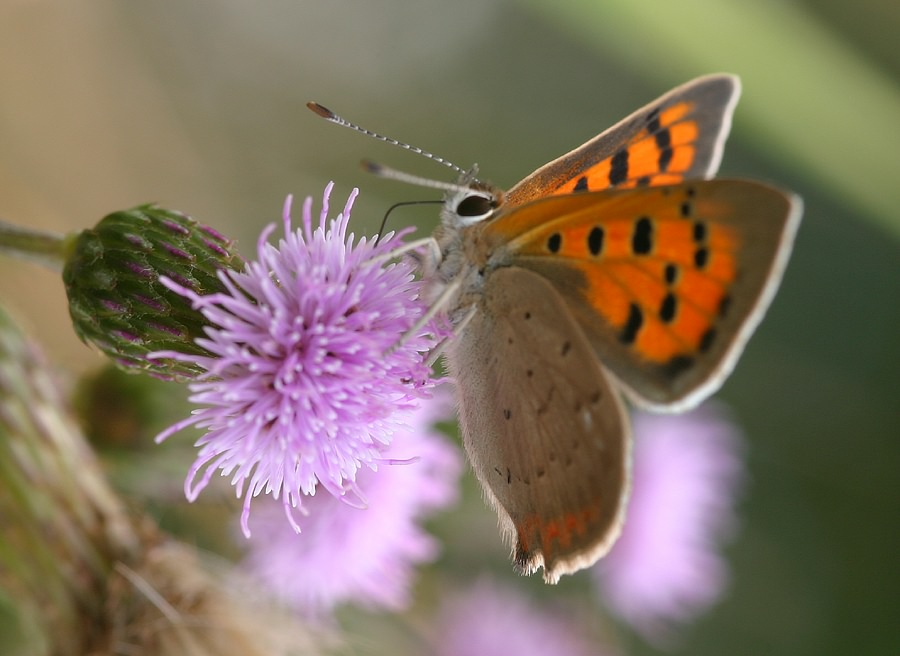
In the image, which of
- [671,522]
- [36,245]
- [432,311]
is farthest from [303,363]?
[671,522]

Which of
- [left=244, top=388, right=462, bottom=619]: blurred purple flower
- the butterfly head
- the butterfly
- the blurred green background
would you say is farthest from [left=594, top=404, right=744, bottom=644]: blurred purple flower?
the butterfly head

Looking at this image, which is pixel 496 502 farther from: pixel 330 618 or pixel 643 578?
pixel 643 578

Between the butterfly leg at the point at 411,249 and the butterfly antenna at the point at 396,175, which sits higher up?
the butterfly antenna at the point at 396,175

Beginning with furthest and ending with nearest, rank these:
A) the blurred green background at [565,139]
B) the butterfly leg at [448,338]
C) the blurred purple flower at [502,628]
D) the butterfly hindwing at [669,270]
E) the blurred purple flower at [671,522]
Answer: the blurred purple flower at [671,522]
the blurred purple flower at [502,628]
the blurred green background at [565,139]
the butterfly leg at [448,338]
the butterfly hindwing at [669,270]

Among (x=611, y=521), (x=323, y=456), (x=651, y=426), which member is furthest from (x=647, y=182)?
(x=651, y=426)

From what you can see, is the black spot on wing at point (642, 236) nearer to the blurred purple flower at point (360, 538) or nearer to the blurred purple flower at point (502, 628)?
the blurred purple flower at point (360, 538)

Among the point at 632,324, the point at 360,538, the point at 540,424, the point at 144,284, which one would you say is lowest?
the point at 360,538

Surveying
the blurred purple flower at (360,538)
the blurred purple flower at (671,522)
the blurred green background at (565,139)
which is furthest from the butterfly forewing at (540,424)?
the blurred purple flower at (671,522)

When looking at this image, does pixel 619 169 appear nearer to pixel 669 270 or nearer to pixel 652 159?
pixel 652 159
